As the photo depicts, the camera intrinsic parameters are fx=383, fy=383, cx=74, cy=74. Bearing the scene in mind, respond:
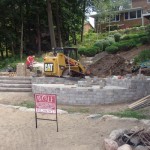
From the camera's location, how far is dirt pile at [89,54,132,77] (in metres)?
20.1

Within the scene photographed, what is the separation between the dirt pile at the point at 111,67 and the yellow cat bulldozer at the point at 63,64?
1.14 m

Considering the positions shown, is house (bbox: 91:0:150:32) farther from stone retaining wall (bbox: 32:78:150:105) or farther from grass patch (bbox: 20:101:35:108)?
grass patch (bbox: 20:101:35:108)

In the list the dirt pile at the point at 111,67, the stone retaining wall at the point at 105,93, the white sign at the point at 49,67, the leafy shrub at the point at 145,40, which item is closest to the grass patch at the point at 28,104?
the stone retaining wall at the point at 105,93

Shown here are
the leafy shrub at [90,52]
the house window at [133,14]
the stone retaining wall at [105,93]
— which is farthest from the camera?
the house window at [133,14]

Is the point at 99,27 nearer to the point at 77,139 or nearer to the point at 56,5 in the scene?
the point at 56,5

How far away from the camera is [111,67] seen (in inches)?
805

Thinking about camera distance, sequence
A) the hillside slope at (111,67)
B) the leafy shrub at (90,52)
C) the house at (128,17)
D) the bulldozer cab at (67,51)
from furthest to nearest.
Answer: the house at (128,17) < the leafy shrub at (90,52) < the hillside slope at (111,67) < the bulldozer cab at (67,51)

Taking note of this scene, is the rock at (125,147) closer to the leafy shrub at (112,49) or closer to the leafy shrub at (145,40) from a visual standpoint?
the leafy shrub at (145,40)

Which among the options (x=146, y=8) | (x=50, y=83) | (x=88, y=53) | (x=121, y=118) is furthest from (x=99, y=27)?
(x=121, y=118)

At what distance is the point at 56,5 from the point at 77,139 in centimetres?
2656

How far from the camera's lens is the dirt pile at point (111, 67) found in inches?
791

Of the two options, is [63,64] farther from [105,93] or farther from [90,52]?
[90,52]

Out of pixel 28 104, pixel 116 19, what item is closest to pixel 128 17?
pixel 116 19

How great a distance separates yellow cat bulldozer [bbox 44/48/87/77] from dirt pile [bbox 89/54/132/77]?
1.14 m
